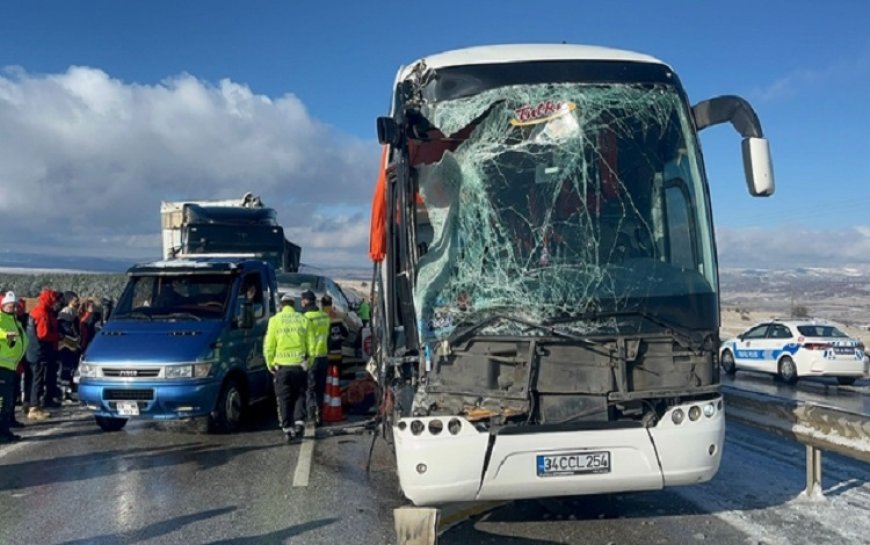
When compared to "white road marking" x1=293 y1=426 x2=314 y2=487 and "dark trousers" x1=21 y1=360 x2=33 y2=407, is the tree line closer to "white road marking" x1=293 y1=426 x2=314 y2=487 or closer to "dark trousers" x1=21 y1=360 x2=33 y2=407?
"dark trousers" x1=21 y1=360 x2=33 y2=407

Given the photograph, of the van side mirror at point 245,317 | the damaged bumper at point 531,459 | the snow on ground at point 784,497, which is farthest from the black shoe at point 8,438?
the snow on ground at point 784,497

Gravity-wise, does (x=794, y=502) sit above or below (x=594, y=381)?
below

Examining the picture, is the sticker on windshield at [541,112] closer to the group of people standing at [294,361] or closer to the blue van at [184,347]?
the group of people standing at [294,361]

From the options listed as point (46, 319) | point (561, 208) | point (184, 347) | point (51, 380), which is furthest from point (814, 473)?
point (51, 380)

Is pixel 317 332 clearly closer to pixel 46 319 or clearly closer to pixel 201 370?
pixel 201 370

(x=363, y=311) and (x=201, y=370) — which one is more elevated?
(x=363, y=311)

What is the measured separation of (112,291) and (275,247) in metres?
26.5

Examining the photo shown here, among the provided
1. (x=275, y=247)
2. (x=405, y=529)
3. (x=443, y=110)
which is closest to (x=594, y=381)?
(x=405, y=529)

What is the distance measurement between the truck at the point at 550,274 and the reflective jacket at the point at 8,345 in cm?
525

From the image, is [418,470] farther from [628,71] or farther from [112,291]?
[112,291]

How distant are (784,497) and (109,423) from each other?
7.73 meters

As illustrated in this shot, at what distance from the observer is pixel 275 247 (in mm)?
15117

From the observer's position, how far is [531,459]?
5004 mm

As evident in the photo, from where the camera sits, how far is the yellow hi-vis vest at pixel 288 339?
30.1 feet
